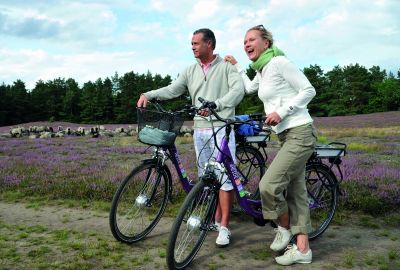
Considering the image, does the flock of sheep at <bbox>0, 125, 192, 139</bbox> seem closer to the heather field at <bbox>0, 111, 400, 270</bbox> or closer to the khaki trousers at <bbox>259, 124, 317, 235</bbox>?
the heather field at <bbox>0, 111, 400, 270</bbox>

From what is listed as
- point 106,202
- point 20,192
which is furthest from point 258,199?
point 20,192

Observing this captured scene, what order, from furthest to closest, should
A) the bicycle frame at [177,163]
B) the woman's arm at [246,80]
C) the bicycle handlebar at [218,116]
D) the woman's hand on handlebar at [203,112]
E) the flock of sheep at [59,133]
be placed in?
the flock of sheep at [59,133] → the bicycle frame at [177,163] → the woman's arm at [246,80] → the woman's hand on handlebar at [203,112] → the bicycle handlebar at [218,116]

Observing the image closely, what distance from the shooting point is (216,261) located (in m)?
4.90

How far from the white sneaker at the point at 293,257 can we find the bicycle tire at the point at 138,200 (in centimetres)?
190

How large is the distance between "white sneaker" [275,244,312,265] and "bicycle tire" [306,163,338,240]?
0.89 meters

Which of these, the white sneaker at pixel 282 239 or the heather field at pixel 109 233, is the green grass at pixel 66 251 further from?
the white sneaker at pixel 282 239

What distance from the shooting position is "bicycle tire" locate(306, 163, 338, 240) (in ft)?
18.9

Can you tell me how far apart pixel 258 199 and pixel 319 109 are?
7813 cm

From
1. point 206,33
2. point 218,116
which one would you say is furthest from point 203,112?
point 206,33

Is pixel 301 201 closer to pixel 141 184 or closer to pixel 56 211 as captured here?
pixel 141 184

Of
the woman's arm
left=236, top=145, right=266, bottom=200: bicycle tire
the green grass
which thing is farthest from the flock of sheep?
the woman's arm

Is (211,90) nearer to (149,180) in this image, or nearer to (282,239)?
(149,180)

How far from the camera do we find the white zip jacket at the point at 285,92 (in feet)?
14.6

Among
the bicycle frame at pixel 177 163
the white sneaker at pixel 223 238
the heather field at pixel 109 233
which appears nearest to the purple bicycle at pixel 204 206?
the heather field at pixel 109 233
